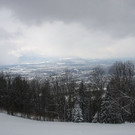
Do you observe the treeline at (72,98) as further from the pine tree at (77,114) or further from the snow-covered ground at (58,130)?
the snow-covered ground at (58,130)

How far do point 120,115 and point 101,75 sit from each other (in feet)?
30.5

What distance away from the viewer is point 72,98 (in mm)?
33250

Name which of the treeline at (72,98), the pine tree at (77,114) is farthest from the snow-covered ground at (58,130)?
the pine tree at (77,114)

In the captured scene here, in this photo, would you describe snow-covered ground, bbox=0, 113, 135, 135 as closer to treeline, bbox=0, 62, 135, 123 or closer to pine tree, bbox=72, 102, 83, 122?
treeline, bbox=0, 62, 135, 123

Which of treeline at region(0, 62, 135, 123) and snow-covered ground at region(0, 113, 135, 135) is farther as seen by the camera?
treeline at region(0, 62, 135, 123)

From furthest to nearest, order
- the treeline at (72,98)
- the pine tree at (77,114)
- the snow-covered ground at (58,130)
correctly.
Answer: the pine tree at (77,114)
the treeline at (72,98)
the snow-covered ground at (58,130)

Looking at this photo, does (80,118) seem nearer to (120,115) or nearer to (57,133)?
(120,115)

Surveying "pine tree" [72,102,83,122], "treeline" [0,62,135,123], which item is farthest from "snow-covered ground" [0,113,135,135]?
"pine tree" [72,102,83,122]

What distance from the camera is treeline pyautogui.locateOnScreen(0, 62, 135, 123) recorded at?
27.3m

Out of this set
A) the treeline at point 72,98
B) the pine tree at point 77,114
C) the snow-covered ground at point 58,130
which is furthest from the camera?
the pine tree at point 77,114

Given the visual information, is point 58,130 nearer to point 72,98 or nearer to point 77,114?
point 77,114

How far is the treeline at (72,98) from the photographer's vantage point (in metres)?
27.3

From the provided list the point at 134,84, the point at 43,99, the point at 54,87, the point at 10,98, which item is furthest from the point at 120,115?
the point at 10,98

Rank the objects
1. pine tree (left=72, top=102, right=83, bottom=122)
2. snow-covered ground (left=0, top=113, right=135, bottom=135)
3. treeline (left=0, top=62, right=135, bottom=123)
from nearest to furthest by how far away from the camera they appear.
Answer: snow-covered ground (left=0, top=113, right=135, bottom=135) < treeline (left=0, top=62, right=135, bottom=123) < pine tree (left=72, top=102, right=83, bottom=122)
